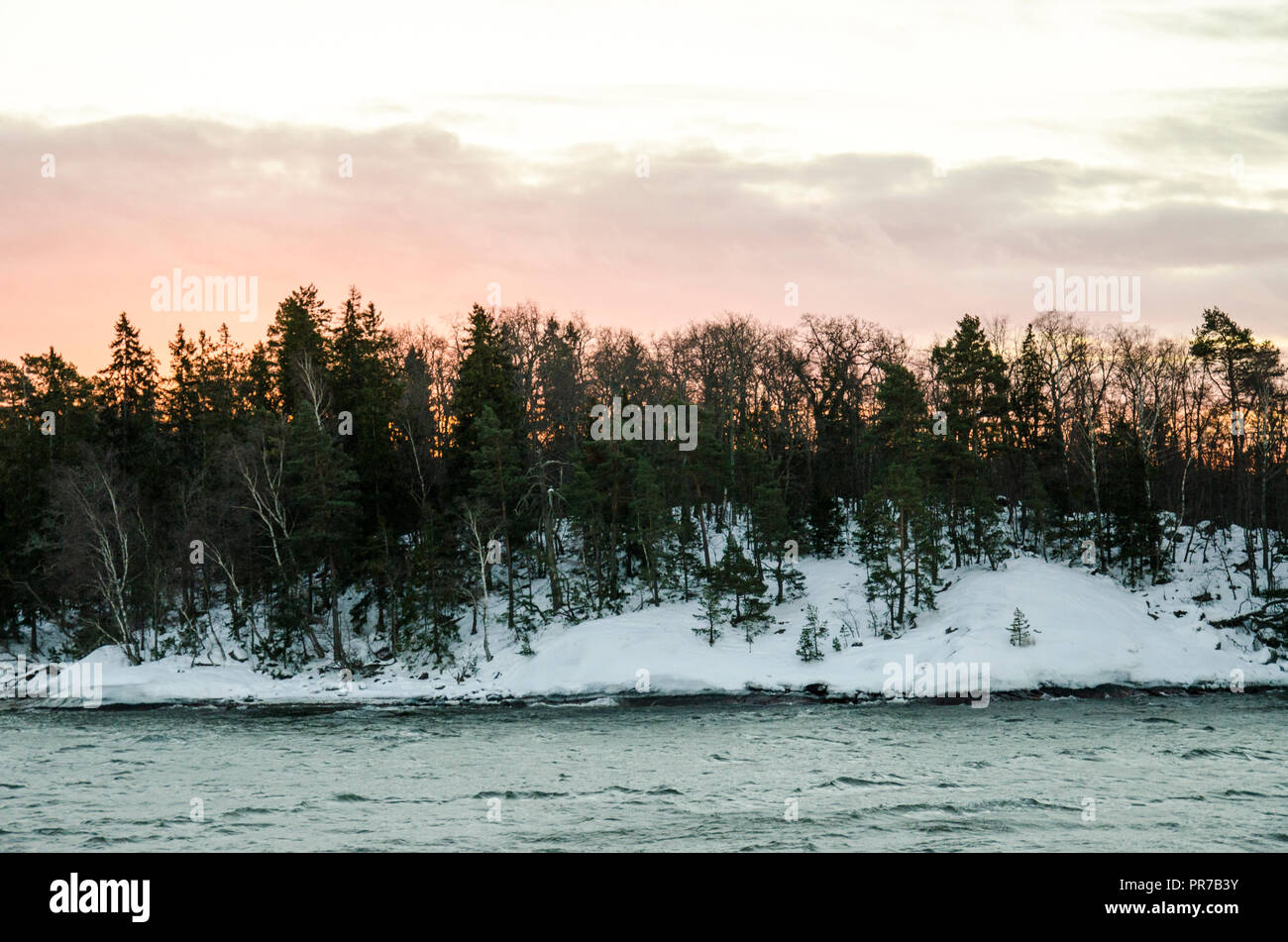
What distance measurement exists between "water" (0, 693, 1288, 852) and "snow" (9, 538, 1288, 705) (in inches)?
132

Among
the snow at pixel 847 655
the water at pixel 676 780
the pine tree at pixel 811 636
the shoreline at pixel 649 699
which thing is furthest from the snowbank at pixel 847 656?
the water at pixel 676 780

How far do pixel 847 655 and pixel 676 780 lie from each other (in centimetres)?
2380

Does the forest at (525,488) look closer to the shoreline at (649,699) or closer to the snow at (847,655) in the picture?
the snow at (847,655)

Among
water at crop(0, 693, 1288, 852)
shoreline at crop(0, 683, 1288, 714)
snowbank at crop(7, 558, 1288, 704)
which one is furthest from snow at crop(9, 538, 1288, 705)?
water at crop(0, 693, 1288, 852)

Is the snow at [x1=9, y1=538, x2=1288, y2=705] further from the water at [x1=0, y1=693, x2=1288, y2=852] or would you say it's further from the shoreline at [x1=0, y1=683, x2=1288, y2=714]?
the water at [x1=0, y1=693, x2=1288, y2=852]

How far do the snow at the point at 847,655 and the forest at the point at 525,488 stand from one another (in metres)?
1.45

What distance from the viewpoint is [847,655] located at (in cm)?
5025

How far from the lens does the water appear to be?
21.5 m

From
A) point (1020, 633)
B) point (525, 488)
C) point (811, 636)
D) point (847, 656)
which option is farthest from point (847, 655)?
point (525, 488)

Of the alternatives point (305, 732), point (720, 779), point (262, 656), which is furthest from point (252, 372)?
point (720, 779)

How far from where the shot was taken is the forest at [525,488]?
55.2 metres

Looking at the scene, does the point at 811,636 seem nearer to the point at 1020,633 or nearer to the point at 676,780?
the point at 1020,633

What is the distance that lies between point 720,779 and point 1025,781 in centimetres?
795
